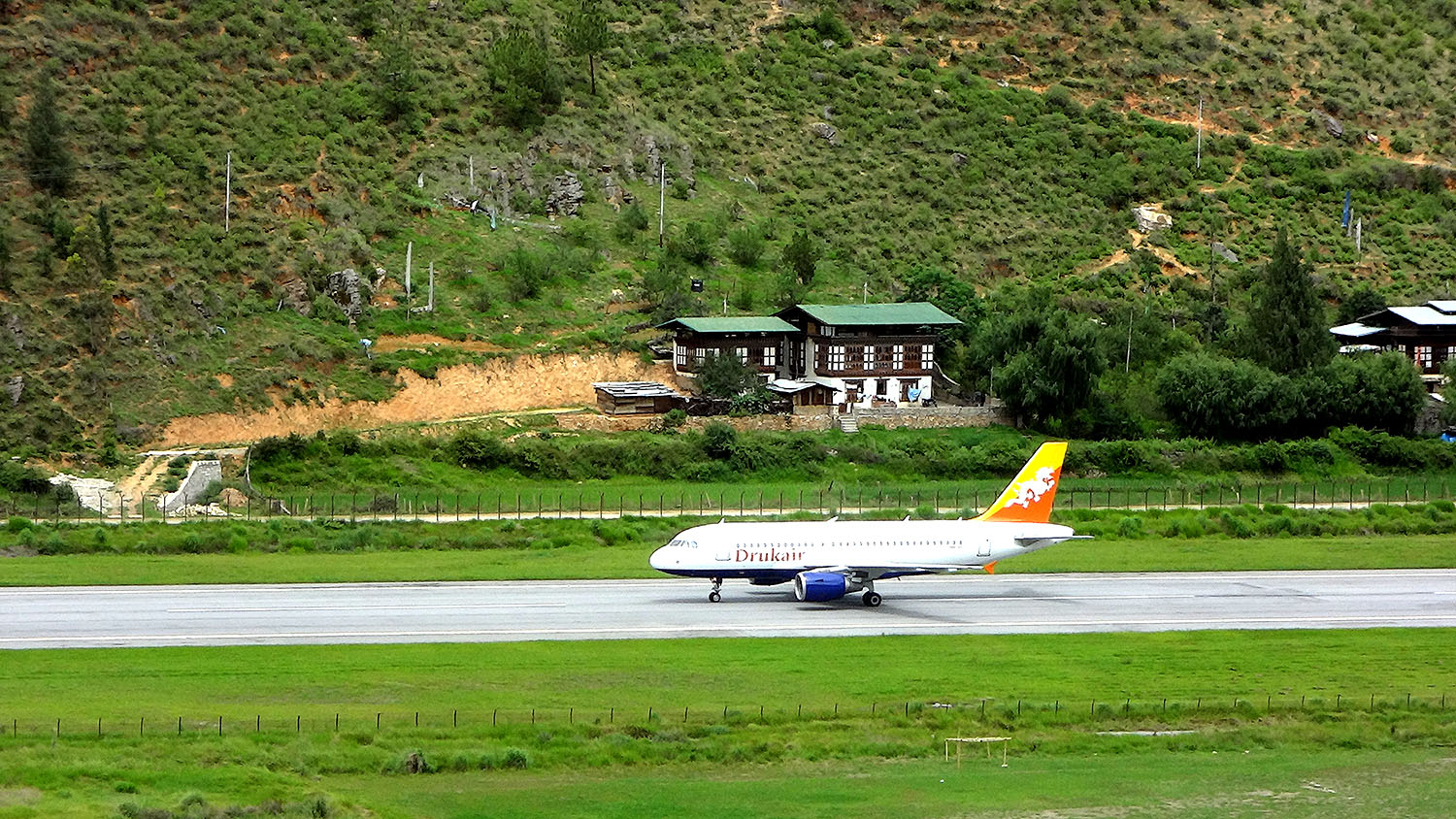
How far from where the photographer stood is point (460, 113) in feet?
455

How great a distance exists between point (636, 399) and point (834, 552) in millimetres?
43662

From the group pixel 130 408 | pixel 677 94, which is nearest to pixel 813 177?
pixel 677 94

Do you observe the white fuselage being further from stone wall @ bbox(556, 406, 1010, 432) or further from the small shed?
the small shed

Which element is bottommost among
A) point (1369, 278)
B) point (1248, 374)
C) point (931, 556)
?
point (931, 556)

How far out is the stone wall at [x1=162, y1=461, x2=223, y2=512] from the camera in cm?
8518

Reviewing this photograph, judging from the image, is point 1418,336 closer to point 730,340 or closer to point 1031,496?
point 730,340

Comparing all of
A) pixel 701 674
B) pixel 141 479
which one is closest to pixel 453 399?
pixel 141 479

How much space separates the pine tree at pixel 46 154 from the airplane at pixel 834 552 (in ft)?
221

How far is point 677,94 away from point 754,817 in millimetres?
118242

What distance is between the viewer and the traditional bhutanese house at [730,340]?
370 feet

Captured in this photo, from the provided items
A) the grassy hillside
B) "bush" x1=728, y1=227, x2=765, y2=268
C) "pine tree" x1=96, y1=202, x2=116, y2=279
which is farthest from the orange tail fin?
"pine tree" x1=96, y1=202, x2=116, y2=279

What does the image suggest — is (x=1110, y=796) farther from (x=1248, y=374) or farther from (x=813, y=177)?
(x=813, y=177)

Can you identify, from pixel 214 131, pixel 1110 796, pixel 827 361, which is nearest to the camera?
pixel 1110 796

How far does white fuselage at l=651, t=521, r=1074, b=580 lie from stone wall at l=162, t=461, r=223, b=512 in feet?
104
